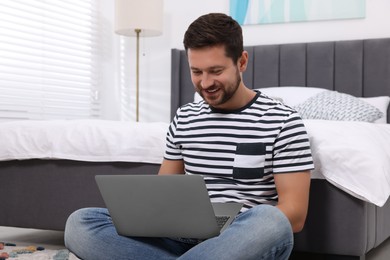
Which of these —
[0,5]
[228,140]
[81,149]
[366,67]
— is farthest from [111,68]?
[228,140]

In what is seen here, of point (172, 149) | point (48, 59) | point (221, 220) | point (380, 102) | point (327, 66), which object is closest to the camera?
point (221, 220)

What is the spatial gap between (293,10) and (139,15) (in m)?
1.03

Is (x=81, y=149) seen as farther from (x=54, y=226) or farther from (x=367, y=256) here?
(x=367, y=256)

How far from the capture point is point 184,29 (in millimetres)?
4391

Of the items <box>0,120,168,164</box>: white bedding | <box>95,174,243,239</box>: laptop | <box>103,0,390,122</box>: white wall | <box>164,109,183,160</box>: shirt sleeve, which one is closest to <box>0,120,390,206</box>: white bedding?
<box>0,120,168,164</box>: white bedding

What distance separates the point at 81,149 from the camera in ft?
7.90

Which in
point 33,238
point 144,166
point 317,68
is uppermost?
point 317,68

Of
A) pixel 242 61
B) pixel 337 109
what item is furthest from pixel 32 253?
pixel 337 109

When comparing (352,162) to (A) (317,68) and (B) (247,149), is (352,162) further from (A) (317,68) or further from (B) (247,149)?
(A) (317,68)

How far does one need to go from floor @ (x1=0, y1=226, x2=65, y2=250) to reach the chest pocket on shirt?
1.20m

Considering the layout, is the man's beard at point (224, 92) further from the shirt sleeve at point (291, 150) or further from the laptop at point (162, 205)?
the laptop at point (162, 205)

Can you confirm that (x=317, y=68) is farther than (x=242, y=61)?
Yes

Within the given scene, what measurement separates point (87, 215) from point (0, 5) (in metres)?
2.50

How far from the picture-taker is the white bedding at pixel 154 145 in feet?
6.25
